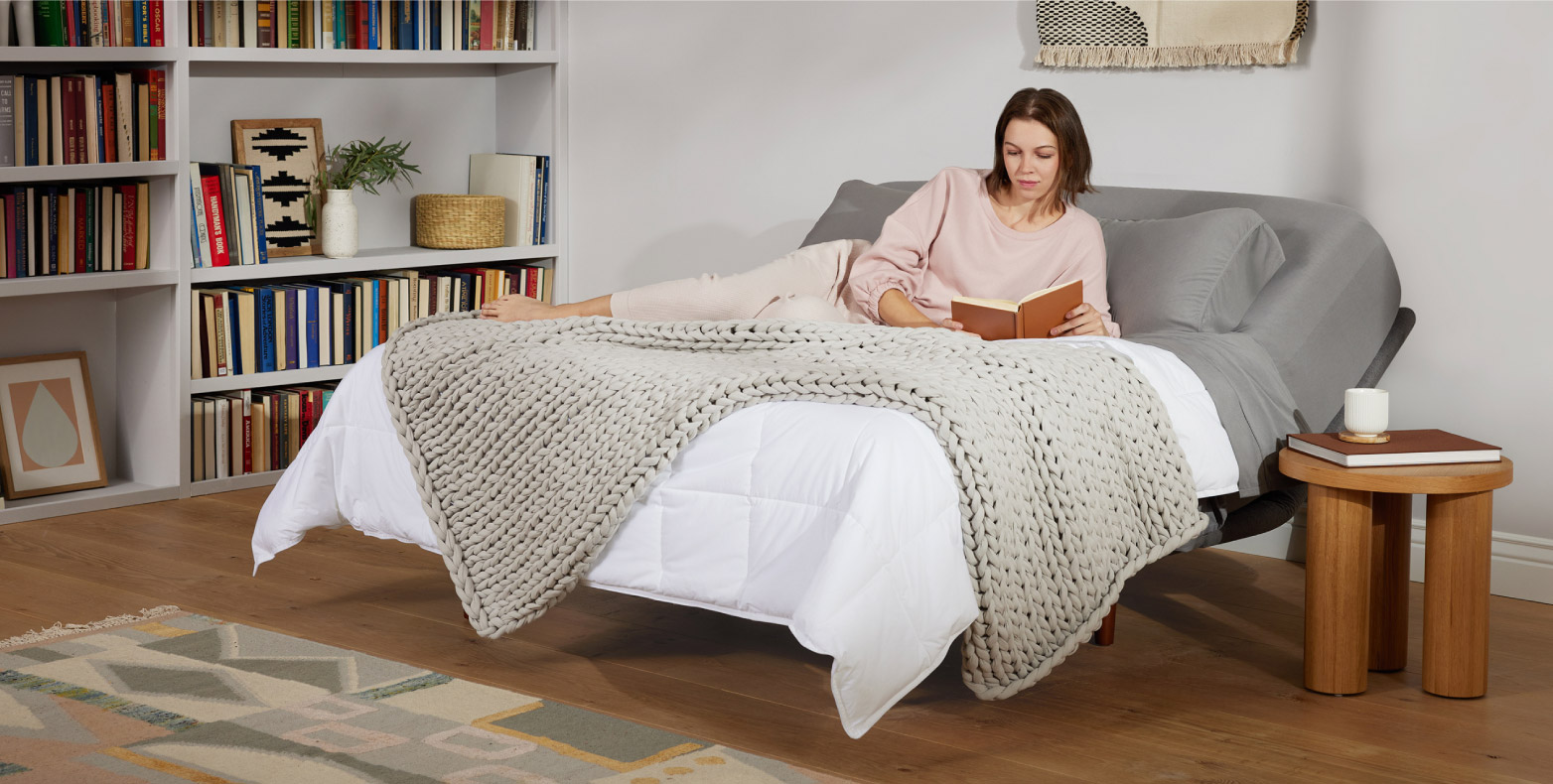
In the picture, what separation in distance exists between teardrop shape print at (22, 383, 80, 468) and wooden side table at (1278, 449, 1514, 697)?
280 cm

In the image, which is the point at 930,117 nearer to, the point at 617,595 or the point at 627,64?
the point at 627,64

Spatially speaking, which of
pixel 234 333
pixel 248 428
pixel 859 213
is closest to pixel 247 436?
pixel 248 428

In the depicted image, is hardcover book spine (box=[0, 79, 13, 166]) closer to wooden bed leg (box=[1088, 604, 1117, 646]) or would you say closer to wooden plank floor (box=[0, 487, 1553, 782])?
wooden plank floor (box=[0, 487, 1553, 782])

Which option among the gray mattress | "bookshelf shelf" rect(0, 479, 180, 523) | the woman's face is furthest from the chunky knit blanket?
"bookshelf shelf" rect(0, 479, 180, 523)

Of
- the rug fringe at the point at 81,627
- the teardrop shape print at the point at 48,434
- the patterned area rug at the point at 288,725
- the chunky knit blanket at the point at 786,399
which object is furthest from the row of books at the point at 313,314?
the chunky knit blanket at the point at 786,399

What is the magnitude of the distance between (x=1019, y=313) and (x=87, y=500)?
230cm

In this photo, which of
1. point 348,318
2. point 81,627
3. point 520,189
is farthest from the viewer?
point 520,189

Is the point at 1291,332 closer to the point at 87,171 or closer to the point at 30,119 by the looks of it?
the point at 87,171

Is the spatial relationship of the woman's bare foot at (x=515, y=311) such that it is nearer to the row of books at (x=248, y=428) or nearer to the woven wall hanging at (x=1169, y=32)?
the row of books at (x=248, y=428)

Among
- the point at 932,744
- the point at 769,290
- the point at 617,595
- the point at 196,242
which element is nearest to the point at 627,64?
the point at 196,242

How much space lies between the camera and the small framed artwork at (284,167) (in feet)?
13.0

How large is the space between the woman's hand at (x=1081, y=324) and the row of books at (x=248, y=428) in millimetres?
1905

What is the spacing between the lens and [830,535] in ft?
6.34

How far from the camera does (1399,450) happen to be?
2305 mm
